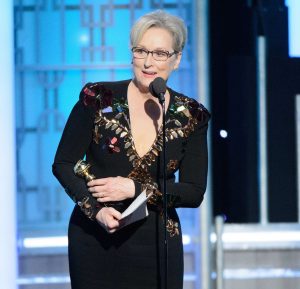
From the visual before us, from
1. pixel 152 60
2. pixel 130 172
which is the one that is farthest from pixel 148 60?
pixel 130 172

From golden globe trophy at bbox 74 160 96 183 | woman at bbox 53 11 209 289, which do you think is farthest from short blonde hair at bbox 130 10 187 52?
golden globe trophy at bbox 74 160 96 183

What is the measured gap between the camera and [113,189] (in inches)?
101

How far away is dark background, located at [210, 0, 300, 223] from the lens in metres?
4.39

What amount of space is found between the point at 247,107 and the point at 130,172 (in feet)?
6.29

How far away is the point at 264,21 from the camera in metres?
4.44

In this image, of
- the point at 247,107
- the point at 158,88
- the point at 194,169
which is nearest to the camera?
the point at 158,88

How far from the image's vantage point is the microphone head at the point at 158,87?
246cm

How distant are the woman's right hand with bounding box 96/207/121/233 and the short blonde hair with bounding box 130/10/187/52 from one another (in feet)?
1.68

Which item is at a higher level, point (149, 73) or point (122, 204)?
point (149, 73)

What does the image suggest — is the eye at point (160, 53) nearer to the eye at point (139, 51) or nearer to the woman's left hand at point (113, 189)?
the eye at point (139, 51)

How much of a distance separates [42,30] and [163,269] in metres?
2.04

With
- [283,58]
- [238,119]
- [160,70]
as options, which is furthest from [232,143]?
[160,70]

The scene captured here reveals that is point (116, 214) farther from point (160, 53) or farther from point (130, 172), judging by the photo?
point (160, 53)

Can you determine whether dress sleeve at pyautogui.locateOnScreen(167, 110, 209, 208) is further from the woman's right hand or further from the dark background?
the dark background
